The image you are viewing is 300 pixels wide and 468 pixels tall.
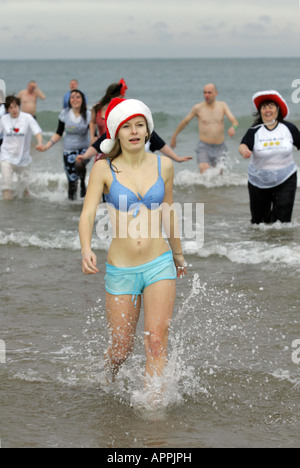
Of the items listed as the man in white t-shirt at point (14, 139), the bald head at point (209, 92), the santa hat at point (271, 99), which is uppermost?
the bald head at point (209, 92)

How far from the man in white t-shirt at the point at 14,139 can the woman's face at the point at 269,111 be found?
454 cm

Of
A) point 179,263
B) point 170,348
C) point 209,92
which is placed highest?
point 209,92

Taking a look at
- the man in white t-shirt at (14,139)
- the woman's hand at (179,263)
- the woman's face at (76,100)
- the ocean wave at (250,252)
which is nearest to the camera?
the woman's hand at (179,263)

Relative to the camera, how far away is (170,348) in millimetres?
5586

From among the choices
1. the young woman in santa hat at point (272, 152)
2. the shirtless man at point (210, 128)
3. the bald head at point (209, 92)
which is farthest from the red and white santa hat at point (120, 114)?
the bald head at point (209, 92)

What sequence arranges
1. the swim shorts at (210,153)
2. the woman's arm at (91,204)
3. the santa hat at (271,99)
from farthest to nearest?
the swim shorts at (210,153)
the santa hat at (271,99)
the woman's arm at (91,204)

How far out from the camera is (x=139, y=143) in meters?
4.30

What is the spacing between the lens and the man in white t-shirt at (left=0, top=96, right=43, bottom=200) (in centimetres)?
1181

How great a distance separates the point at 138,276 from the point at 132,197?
0.48 meters

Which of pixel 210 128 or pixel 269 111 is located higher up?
pixel 210 128

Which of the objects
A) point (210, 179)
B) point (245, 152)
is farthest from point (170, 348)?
point (210, 179)

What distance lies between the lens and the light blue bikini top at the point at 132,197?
4.27 metres

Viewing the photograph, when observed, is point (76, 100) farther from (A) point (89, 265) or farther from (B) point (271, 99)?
(A) point (89, 265)

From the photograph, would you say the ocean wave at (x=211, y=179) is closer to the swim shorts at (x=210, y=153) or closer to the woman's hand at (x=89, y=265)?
the swim shorts at (x=210, y=153)
